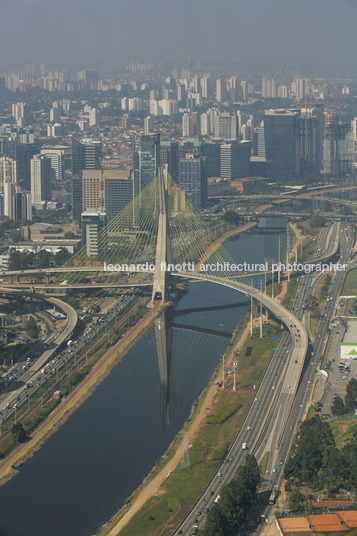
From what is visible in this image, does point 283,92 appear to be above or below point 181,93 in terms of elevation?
below

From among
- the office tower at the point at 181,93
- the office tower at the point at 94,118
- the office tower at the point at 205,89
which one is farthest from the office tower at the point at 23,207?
the office tower at the point at 181,93

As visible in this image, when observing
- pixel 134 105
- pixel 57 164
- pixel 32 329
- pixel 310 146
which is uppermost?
pixel 134 105

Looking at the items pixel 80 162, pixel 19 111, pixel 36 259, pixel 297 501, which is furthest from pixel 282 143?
pixel 297 501

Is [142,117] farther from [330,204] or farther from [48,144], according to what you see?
[330,204]

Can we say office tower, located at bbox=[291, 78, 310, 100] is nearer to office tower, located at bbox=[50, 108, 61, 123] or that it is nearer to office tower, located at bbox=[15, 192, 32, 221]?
office tower, located at bbox=[50, 108, 61, 123]

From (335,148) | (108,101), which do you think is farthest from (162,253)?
(108,101)

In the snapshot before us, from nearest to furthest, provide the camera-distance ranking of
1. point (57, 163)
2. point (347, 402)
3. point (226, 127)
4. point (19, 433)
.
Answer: point (19, 433), point (347, 402), point (57, 163), point (226, 127)

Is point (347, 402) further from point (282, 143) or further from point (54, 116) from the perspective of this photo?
point (54, 116)
